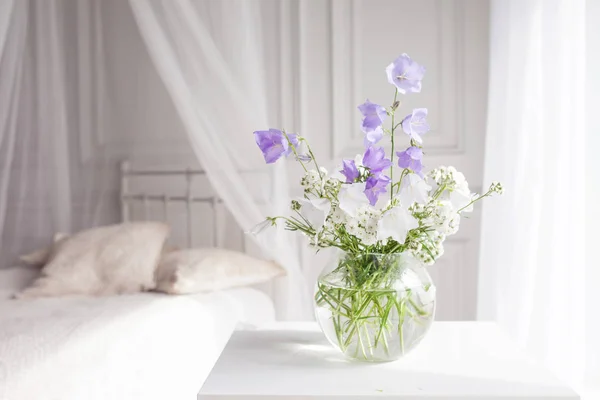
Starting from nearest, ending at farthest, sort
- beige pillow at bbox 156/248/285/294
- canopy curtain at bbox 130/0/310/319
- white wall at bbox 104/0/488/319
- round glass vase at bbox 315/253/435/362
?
round glass vase at bbox 315/253/435/362 < canopy curtain at bbox 130/0/310/319 < beige pillow at bbox 156/248/285/294 < white wall at bbox 104/0/488/319

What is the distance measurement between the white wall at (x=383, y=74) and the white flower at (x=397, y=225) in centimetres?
167

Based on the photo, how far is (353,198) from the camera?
4.43 ft

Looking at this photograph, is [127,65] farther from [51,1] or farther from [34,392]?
[34,392]

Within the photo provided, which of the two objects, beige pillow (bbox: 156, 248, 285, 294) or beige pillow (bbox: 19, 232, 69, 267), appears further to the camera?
beige pillow (bbox: 19, 232, 69, 267)

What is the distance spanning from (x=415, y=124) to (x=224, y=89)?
1144 millimetres

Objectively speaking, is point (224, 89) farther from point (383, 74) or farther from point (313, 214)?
point (313, 214)

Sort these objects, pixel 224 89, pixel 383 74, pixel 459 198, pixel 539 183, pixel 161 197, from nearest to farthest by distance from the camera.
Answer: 1. pixel 459 198
2. pixel 539 183
3. pixel 224 89
4. pixel 383 74
5. pixel 161 197

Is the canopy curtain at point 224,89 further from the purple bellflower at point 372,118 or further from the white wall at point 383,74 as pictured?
the purple bellflower at point 372,118

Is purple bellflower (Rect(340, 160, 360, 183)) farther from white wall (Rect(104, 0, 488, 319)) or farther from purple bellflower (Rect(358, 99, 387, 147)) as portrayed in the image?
white wall (Rect(104, 0, 488, 319))

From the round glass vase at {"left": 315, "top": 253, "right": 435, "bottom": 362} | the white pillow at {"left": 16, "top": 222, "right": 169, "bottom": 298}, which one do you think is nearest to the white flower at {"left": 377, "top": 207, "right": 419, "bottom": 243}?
the round glass vase at {"left": 315, "top": 253, "right": 435, "bottom": 362}

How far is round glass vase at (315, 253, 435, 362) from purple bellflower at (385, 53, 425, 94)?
34cm

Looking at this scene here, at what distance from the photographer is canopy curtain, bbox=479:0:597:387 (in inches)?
80.5

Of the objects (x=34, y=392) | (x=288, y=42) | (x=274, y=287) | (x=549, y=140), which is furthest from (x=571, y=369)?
(x=288, y=42)

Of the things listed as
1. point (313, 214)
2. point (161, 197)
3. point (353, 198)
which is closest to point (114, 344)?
point (313, 214)
